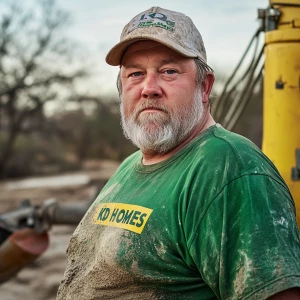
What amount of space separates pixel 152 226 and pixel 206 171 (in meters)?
0.27

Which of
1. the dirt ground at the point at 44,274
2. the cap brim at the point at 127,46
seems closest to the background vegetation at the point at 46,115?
the dirt ground at the point at 44,274

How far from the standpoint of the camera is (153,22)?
233cm

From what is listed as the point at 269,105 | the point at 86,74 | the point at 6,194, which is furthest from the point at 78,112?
the point at 269,105

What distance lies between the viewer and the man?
183 cm

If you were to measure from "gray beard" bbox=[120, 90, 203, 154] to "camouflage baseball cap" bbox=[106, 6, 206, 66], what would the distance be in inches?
7.6

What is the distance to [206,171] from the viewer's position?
1993 millimetres

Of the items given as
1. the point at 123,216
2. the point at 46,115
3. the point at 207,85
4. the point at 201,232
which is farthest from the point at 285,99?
the point at 46,115

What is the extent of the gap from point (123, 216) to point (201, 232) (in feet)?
1.36

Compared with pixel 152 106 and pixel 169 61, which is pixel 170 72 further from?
pixel 152 106

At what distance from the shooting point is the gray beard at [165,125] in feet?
7.45

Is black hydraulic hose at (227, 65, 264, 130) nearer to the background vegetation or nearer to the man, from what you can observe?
the man

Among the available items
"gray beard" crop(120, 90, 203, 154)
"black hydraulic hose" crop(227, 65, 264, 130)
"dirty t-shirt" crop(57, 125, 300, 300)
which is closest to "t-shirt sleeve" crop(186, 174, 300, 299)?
"dirty t-shirt" crop(57, 125, 300, 300)

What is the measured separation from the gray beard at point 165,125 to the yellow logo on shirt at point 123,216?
0.89 feet

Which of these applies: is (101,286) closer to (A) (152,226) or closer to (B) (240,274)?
(A) (152,226)
